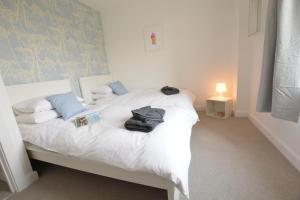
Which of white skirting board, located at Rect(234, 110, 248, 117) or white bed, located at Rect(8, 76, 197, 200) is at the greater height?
white bed, located at Rect(8, 76, 197, 200)

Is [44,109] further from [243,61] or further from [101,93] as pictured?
[243,61]

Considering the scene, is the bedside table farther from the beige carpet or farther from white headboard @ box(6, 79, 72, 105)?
white headboard @ box(6, 79, 72, 105)

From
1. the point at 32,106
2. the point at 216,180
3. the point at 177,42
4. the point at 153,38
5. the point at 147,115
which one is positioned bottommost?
the point at 216,180

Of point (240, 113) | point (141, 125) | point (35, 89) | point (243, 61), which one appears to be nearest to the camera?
point (141, 125)

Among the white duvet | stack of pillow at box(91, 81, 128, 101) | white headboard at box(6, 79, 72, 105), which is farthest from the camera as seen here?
stack of pillow at box(91, 81, 128, 101)

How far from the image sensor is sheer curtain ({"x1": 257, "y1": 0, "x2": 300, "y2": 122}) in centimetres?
130

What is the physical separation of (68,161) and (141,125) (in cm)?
81

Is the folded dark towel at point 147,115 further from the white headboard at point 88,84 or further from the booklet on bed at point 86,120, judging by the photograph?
the white headboard at point 88,84

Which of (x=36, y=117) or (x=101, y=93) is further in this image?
(x=101, y=93)

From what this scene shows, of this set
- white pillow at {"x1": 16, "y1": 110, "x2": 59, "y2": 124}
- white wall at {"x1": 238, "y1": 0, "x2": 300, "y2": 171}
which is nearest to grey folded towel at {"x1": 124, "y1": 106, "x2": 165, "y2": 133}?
white pillow at {"x1": 16, "y1": 110, "x2": 59, "y2": 124}

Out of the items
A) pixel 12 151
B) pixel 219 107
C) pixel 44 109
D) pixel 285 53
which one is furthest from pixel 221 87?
pixel 12 151

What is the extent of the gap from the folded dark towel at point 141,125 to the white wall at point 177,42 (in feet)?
7.59

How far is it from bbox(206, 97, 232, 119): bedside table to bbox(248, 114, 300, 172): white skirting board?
0.51 meters

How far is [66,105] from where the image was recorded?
192 centimetres
